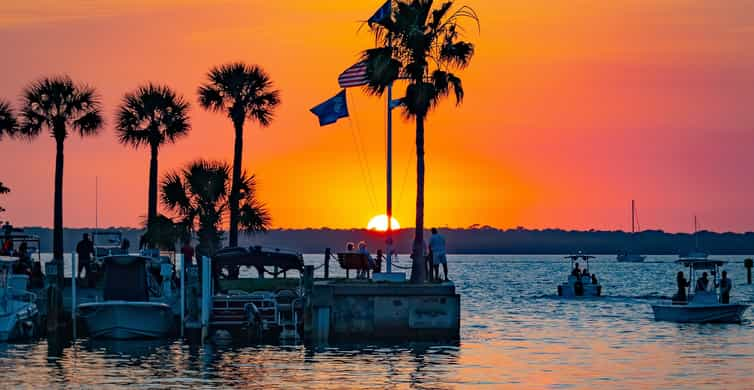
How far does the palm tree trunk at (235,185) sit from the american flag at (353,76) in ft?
68.2

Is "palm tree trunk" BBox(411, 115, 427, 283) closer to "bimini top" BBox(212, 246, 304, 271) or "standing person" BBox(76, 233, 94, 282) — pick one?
"bimini top" BBox(212, 246, 304, 271)

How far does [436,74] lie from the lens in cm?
5684

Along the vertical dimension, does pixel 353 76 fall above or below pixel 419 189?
above

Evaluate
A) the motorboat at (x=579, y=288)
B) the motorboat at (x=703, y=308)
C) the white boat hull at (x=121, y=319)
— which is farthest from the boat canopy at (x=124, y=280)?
the motorboat at (x=579, y=288)

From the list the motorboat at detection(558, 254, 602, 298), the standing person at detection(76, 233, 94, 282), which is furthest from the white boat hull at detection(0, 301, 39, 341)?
the motorboat at detection(558, 254, 602, 298)

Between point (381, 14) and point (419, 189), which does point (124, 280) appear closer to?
point (419, 189)

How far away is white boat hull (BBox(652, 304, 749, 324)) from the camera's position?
229ft

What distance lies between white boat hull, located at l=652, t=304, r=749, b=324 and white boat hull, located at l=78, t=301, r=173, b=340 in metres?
27.2

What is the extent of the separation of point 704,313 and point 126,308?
29.0 metres

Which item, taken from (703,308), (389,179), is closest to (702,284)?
(703,308)

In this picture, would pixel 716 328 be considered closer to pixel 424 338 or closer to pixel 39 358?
pixel 424 338

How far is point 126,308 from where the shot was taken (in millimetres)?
55844

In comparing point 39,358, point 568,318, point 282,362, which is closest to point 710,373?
point 282,362

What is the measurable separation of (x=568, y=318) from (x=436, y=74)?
32034 mm
